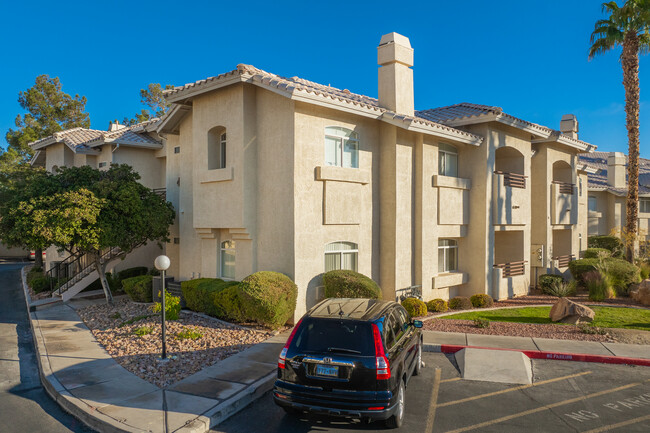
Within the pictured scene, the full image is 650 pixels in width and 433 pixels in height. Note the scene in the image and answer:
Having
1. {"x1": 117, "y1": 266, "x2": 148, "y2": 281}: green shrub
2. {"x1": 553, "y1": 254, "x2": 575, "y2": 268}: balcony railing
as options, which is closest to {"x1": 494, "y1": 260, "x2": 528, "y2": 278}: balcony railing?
{"x1": 553, "y1": 254, "x2": 575, "y2": 268}: balcony railing

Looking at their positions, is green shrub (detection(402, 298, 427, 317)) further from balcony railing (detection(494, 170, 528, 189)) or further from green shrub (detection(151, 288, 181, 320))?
balcony railing (detection(494, 170, 528, 189))

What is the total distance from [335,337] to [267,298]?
5.42m

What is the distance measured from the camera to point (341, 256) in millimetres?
14297

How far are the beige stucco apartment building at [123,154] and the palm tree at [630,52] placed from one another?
20.8m

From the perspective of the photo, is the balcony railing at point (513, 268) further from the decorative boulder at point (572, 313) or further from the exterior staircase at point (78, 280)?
the exterior staircase at point (78, 280)

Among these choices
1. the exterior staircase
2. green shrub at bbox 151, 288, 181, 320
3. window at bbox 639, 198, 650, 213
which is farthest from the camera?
window at bbox 639, 198, 650, 213

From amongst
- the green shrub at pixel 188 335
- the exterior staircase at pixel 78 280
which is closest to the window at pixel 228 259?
the green shrub at pixel 188 335

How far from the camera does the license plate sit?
620cm

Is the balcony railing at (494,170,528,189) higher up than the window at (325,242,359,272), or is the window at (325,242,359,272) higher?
the balcony railing at (494,170,528,189)

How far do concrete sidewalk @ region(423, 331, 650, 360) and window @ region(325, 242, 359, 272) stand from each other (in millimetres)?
3553

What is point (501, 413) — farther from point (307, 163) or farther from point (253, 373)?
point (307, 163)

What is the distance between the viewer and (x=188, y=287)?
1460cm

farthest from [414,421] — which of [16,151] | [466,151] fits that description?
[16,151]

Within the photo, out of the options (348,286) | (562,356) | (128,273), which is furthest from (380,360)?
→ (128,273)
